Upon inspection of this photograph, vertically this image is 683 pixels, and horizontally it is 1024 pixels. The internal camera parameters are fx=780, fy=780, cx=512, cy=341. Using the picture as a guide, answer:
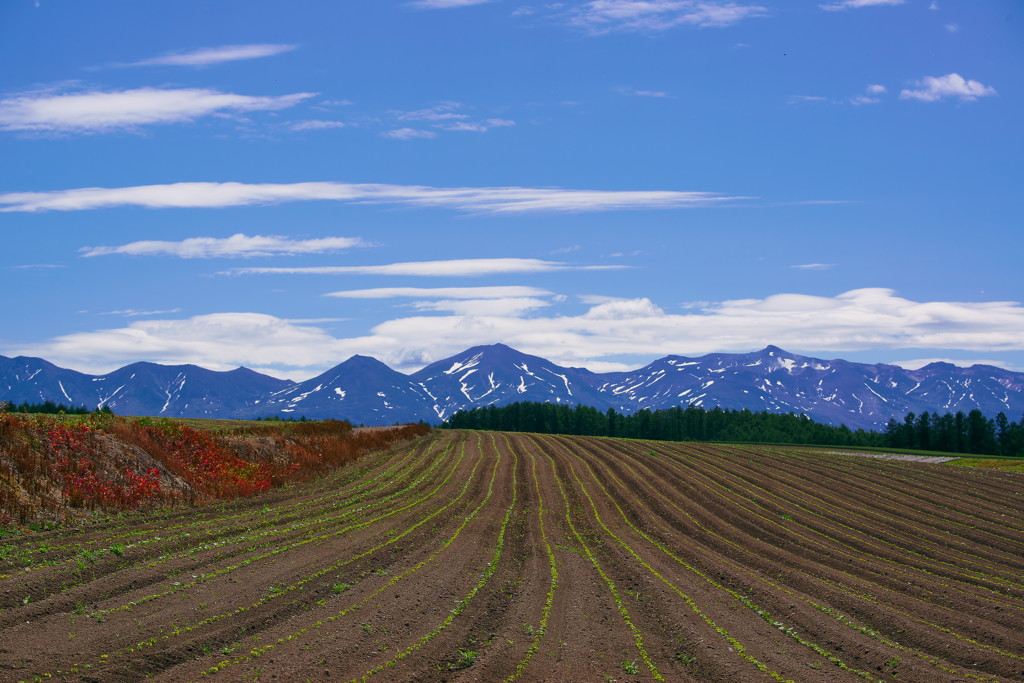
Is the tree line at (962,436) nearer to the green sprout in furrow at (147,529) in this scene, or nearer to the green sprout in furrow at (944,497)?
the green sprout in furrow at (944,497)

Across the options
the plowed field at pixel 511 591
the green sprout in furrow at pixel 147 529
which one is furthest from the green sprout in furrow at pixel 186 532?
the plowed field at pixel 511 591

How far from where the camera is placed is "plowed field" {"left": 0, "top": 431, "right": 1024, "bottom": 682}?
14250 millimetres

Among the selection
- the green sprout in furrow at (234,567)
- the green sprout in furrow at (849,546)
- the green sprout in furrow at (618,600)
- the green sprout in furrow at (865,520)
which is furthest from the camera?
the green sprout in furrow at (865,520)

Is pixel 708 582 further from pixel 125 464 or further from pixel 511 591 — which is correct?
pixel 125 464

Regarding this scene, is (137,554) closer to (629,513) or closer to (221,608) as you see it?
(221,608)

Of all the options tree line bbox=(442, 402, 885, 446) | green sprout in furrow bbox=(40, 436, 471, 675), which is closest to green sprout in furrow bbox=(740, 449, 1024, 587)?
green sprout in furrow bbox=(40, 436, 471, 675)

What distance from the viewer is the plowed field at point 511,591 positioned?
Result: 1425 cm

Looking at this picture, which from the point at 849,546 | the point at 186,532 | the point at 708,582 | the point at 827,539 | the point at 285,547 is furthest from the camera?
the point at 827,539

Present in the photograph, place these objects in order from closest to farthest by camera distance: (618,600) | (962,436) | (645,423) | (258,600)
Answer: (258,600), (618,600), (962,436), (645,423)

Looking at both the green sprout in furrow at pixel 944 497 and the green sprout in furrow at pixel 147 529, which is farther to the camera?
the green sprout in furrow at pixel 944 497

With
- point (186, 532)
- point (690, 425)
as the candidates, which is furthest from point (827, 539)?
point (690, 425)

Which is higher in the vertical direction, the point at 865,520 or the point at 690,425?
the point at 865,520

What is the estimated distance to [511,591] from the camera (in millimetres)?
20219

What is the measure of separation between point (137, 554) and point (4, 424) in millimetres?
11342
